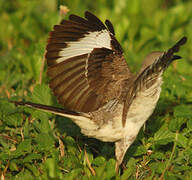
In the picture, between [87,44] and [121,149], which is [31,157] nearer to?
[121,149]

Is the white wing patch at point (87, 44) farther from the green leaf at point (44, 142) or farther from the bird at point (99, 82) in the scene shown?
the green leaf at point (44, 142)

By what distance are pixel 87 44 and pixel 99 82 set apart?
0.99ft

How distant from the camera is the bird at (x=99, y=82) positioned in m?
2.61

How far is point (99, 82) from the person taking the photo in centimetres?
284

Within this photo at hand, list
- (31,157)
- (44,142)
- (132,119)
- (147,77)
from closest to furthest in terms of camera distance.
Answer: (147,77) → (132,119) → (31,157) → (44,142)

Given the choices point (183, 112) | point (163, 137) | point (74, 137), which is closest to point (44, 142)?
point (74, 137)

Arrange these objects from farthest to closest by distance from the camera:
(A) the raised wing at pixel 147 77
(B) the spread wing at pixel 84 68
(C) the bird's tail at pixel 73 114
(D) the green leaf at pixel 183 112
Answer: (D) the green leaf at pixel 183 112, (B) the spread wing at pixel 84 68, (C) the bird's tail at pixel 73 114, (A) the raised wing at pixel 147 77

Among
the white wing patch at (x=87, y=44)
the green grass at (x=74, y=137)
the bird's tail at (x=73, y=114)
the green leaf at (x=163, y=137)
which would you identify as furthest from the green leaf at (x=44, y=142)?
the green leaf at (x=163, y=137)

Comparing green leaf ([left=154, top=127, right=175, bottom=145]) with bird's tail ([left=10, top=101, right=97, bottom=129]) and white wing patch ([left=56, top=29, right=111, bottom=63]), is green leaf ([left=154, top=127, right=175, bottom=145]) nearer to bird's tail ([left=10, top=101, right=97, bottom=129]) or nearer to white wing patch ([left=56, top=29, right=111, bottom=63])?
bird's tail ([left=10, top=101, right=97, bottom=129])

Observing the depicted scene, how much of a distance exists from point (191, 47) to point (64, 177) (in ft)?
9.94

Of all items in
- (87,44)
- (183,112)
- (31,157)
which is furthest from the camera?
(183,112)

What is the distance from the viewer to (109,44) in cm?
268

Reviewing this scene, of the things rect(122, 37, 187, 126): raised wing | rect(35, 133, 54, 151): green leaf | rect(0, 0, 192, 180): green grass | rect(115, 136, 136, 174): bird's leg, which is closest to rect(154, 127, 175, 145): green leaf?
rect(0, 0, 192, 180): green grass

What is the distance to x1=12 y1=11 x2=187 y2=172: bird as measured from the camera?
2605 millimetres
